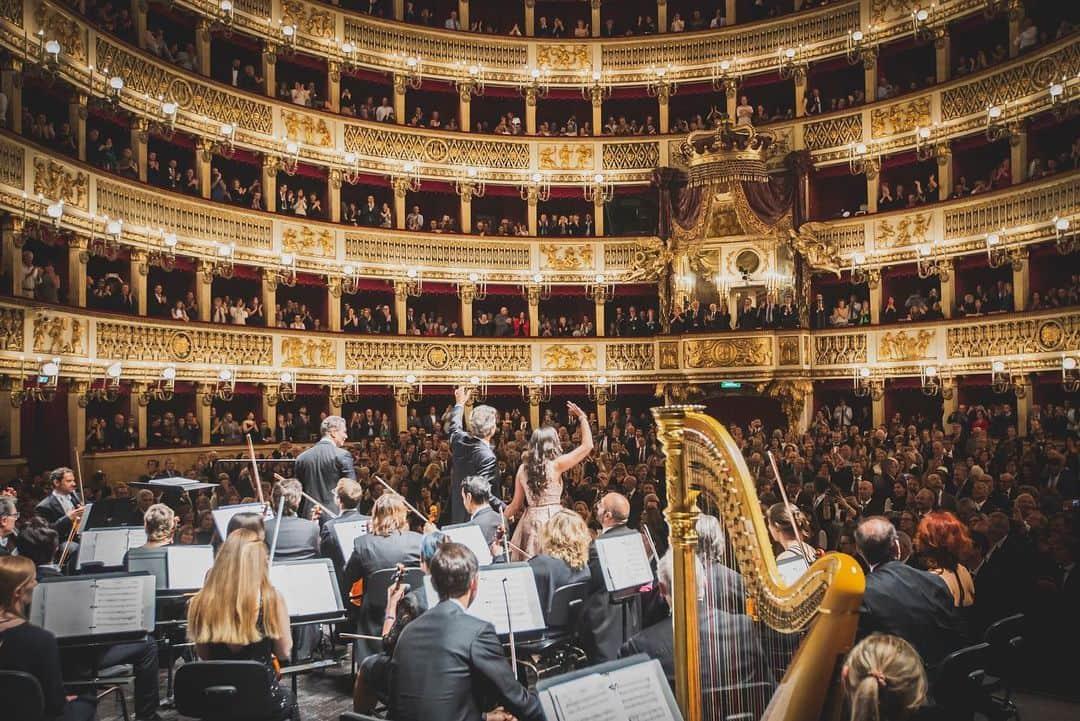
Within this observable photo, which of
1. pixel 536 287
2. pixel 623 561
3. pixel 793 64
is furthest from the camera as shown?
pixel 536 287

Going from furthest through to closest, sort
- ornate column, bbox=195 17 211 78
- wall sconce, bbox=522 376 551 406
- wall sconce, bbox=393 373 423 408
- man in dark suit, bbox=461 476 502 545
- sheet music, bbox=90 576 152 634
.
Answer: wall sconce, bbox=522 376 551 406 → wall sconce, bbox=393 373 423 408 → ornate column, bbox=195 17 211 78 → man in dark suit, bbox=461 476 502 545 → sheet music, bbox=90 576 152 634

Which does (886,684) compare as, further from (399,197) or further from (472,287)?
(399,197)

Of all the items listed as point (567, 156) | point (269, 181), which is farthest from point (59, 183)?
point (567, 156)

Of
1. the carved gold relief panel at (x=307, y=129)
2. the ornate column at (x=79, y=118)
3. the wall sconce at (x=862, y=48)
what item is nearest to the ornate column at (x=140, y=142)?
the ornate column at (x=79, y=118)

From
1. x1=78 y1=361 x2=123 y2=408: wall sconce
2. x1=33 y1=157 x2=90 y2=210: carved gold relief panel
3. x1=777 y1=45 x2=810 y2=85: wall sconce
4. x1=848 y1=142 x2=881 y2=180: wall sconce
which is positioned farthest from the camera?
x1=777 y1=45 x2=810 y2=85: wall sconce

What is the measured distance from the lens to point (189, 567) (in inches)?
294

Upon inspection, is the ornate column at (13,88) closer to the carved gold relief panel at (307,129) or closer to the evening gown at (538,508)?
the carved gold relief panel at (307,129)

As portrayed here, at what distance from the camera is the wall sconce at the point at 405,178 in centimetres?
2817

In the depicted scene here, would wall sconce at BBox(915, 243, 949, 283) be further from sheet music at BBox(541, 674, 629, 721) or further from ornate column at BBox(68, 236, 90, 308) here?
sheet music at BBox(541, 674, 629, 721)

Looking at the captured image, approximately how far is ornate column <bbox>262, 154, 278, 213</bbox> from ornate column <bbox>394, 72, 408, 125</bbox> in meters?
4.65

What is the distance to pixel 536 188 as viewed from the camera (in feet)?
97.0

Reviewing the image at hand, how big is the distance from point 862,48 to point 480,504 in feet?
75.9

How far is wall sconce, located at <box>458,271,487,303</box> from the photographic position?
1138 inches

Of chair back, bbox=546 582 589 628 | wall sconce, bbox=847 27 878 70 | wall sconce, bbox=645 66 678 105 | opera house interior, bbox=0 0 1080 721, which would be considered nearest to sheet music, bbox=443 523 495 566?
opera house interior, bbox=0 0 1080 721
